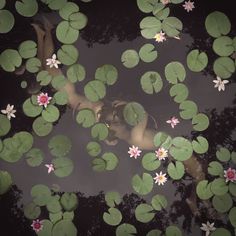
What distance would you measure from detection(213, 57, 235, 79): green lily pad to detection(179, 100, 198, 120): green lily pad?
0.54 feet

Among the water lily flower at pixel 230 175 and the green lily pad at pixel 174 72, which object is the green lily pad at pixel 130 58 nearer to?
the green lily pad at pixel 174 72

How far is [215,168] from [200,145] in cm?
10

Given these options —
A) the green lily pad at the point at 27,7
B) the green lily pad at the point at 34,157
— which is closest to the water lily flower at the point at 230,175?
the green lily pad at the point at 34,157

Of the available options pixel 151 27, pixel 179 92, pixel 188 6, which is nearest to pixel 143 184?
pixel 179 92

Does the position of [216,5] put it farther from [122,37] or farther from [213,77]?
[122,37]

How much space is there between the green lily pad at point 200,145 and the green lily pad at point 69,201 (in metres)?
0.50

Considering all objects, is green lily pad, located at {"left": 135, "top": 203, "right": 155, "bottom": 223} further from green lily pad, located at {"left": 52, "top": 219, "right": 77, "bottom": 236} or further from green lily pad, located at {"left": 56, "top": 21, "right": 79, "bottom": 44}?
green lily pad, located at {"left": 56, "top": 21, "right": 79, "bottom": 44}

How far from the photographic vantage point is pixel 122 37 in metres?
1.66

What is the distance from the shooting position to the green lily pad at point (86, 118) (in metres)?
1.60

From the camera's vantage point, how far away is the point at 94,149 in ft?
5.22

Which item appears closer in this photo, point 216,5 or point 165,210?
point 165,210

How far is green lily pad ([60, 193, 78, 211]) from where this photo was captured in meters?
1.56

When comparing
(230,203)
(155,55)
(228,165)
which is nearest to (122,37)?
(155,55)

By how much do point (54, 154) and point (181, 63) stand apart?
615 millimetres
